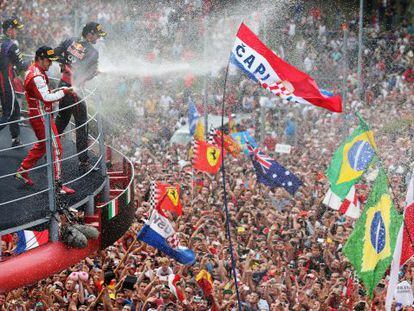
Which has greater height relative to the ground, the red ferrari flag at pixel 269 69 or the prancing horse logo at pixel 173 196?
the red ferrari flag at pixel 269 69

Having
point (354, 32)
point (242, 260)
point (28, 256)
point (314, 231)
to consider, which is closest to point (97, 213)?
point (28, 256)

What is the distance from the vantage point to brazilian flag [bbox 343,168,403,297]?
35.0 ft

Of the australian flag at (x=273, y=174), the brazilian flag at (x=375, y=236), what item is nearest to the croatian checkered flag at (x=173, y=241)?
the brazilian flag at (x=375, y=236)

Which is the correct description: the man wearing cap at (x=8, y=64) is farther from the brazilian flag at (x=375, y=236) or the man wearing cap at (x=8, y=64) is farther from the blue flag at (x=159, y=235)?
the brazilian flag at (x=375, y=236)

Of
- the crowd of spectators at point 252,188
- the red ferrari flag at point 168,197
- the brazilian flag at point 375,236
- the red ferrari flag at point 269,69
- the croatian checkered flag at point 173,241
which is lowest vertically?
the crowd of spectators at point 252,188

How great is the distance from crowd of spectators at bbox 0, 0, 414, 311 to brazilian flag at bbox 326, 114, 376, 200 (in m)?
0.75

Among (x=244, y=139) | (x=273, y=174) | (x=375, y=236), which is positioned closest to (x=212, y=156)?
(x=244, y=139)

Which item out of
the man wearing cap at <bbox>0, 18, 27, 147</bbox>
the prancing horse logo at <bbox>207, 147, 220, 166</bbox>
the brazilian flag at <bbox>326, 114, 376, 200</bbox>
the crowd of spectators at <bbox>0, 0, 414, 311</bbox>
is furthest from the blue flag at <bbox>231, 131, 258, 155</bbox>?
the man wearing cap at <bbox>0, 18, 27, 147</bbox>

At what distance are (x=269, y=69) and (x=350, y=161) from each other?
7.81 ft

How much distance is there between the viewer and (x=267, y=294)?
38.3 feet

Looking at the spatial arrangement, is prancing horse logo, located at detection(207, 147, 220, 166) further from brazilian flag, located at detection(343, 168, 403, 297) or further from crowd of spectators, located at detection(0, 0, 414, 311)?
brazilian flag, located at detection(343, 168, 403, 297)

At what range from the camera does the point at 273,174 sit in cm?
1598

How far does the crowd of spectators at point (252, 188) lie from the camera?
37.9 feet

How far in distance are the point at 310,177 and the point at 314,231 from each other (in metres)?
4.26
